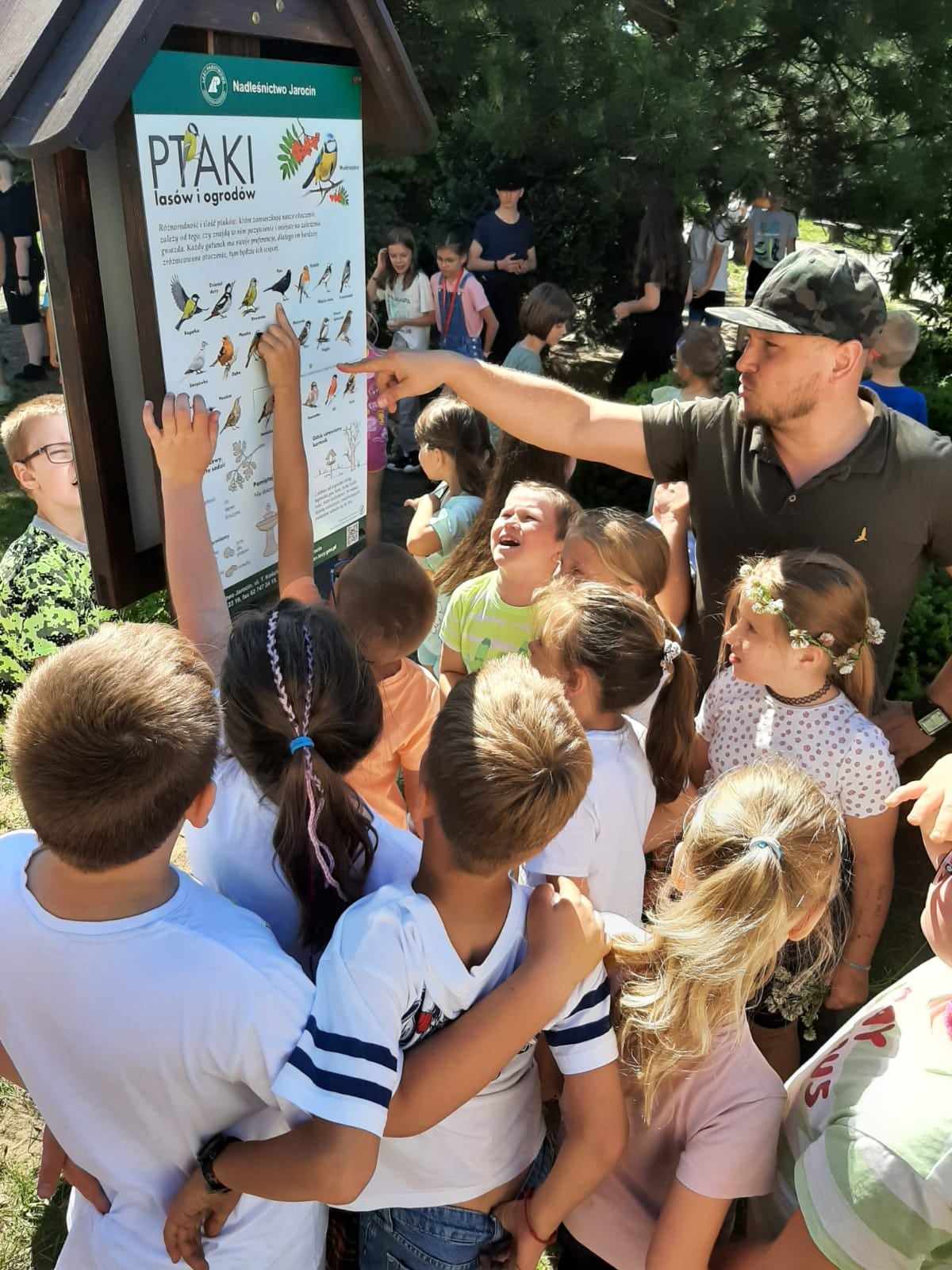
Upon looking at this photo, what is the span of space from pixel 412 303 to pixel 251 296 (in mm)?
5018

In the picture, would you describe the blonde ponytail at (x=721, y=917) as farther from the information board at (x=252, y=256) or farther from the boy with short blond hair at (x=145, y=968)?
the information board at (x=252, y=256)

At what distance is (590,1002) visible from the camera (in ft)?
4.65

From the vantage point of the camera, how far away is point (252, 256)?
1.93 m

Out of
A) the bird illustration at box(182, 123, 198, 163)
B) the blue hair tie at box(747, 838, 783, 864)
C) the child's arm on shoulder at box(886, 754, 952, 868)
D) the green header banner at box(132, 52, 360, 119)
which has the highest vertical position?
the green header banner at box(132, 52, 360, 119)

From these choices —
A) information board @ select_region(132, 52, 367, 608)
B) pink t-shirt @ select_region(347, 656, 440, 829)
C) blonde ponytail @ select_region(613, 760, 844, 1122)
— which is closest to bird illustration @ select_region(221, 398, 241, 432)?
information board @ select_region(132, 52, 367, 608)

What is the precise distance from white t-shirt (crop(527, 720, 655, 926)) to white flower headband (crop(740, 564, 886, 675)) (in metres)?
0.40

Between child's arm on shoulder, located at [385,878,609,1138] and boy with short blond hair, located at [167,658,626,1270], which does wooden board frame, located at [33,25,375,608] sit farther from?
child's arm on shoulder, located at [385,878,609,1138]

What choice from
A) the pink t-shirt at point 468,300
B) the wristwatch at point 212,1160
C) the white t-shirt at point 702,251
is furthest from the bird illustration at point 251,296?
the white t-shirt at point 702,251

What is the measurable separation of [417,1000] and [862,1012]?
0.64 metres

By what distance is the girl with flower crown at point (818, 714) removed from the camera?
208cm

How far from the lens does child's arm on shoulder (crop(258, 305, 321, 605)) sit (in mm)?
2045

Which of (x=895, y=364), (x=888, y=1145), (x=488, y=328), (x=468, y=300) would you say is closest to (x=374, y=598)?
(x=888, y=1145)

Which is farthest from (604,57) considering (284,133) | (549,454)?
(284,133)

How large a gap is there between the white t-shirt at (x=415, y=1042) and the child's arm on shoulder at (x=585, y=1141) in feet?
0.10
